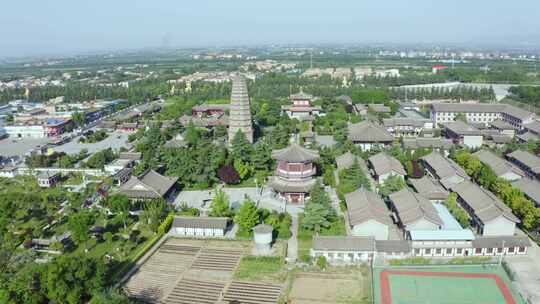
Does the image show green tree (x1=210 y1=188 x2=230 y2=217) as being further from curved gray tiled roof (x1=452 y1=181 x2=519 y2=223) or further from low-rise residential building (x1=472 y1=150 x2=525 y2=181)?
low-rise residential building (x1=472 y1=150 x2=525 y2=181)

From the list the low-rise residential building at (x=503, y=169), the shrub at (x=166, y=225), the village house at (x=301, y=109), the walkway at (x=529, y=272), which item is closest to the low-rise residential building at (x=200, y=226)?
the shrub at (x=166, y=225)

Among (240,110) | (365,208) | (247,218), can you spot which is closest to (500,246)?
(365,208)

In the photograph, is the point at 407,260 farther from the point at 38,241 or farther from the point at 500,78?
the point at 500,78

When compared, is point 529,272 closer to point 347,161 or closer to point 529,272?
point 529,272

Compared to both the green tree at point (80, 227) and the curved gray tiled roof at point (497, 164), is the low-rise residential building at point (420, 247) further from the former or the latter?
the green tree at point (80, 227)

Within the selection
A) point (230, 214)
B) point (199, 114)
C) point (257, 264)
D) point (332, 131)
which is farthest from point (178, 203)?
point (199, 114)

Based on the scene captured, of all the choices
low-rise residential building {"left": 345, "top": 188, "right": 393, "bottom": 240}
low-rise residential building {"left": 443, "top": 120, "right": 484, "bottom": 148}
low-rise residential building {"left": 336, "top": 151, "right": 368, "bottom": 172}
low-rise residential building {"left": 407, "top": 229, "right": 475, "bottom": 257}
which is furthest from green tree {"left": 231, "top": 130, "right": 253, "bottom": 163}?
low-rise residential building {"left": 443, "top": 120, "right": 484, "bottom": 148}

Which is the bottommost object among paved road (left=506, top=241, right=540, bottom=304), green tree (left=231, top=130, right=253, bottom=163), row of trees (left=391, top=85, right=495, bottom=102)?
paved road (left=506, top=241, right=540, bottom=304)

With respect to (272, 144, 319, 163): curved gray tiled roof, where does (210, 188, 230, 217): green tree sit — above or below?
below
